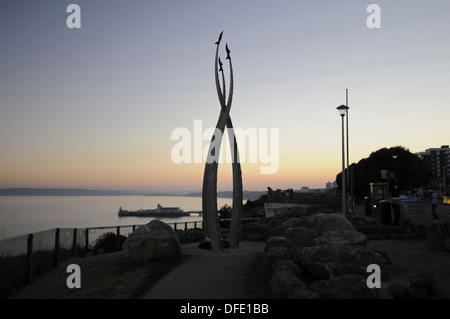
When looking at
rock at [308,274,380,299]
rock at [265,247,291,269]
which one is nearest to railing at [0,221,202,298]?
rock at [265,247,291,269]

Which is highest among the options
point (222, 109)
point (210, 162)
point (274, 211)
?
point (222, 109)

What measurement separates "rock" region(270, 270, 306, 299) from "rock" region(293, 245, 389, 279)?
4.11 feet

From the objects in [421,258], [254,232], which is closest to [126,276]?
[254,232]

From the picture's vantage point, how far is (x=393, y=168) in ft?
218

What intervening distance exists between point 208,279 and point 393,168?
2540 inches

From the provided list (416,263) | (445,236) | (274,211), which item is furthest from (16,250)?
(274,211)

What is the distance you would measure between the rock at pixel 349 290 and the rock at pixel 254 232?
11.9 m

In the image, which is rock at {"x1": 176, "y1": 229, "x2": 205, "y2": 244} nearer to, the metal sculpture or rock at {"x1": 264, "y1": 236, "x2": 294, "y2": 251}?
the metal sculpture

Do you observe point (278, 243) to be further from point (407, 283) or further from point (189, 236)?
point (189, 236)

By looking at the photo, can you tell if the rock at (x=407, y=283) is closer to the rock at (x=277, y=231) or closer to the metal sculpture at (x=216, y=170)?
the metal sculpture at (x=216, y=170)

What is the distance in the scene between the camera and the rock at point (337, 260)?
27.8ft
